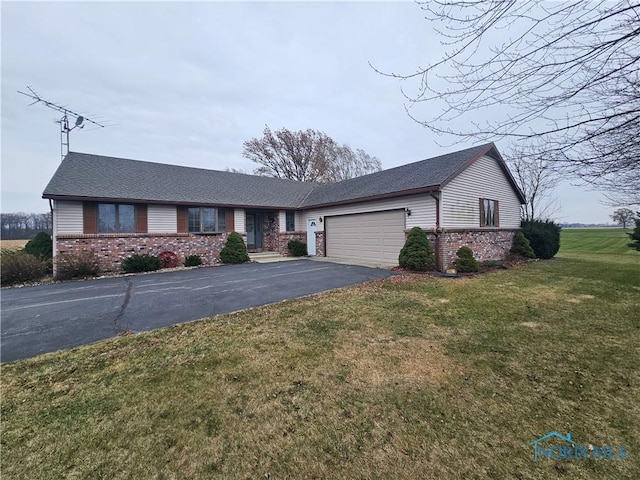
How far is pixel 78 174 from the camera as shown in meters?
12.1

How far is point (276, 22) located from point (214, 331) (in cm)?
850

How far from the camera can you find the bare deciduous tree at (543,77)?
278cm

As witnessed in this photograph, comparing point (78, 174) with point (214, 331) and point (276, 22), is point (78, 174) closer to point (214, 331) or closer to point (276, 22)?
point (276, 22)

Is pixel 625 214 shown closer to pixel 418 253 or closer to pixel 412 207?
pixel 412 207

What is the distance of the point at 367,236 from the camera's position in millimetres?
13125

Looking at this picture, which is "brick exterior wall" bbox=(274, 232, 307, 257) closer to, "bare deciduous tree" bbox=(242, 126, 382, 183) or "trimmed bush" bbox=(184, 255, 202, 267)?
"trimmed bush" bbox=(184, 255, 202, 267)

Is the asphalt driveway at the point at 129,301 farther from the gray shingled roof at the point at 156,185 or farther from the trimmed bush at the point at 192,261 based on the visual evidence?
the gray shingled roof at the point at 156,185

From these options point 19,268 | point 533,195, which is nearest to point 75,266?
point 19,268

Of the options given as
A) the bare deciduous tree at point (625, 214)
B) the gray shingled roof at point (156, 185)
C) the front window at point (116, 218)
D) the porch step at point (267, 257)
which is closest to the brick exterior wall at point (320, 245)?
the porch step at point (267, 257)

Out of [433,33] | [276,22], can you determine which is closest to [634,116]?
[433,33]

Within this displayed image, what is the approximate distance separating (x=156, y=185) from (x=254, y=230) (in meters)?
5.87

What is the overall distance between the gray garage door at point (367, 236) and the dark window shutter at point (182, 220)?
7.47 metres

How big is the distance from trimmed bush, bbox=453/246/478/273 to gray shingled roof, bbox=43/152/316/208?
34.0 feet

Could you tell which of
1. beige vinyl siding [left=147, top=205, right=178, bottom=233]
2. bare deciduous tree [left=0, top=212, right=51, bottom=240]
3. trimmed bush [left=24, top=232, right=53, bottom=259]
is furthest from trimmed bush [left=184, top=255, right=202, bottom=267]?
bare deciduous tree [left=0, top=212, right=51, bottom=240]
